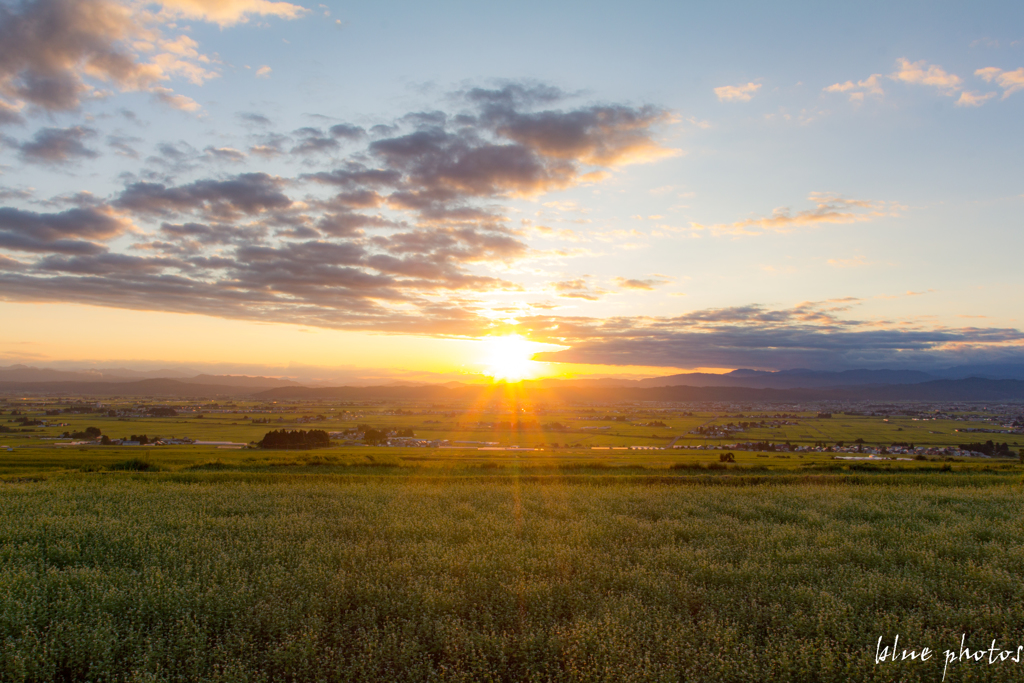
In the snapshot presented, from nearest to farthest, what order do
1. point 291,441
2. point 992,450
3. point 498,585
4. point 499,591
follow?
point 499,591, point 498,585, point 291,441, point 992,450

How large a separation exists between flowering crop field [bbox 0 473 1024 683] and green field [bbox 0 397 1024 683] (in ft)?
0.20

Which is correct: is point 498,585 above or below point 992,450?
Result: above

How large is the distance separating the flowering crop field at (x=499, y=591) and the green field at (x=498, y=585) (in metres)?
0.06

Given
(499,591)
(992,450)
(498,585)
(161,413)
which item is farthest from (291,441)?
(992,450)

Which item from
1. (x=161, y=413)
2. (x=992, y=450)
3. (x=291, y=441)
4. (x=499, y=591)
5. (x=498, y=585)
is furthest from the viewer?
(x=161, y=413)

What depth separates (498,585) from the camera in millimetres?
11945

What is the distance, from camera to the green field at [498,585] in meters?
8.80

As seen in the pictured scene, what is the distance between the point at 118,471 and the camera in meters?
30.1

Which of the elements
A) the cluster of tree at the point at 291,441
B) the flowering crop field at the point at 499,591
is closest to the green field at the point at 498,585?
the flowering crop field at the point at 499,591

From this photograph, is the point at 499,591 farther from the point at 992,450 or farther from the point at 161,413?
the point at 161,413

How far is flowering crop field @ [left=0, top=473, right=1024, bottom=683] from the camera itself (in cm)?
877

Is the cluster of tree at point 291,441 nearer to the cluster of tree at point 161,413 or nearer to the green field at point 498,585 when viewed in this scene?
the green field at point 498,585

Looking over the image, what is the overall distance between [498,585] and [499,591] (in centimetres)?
37

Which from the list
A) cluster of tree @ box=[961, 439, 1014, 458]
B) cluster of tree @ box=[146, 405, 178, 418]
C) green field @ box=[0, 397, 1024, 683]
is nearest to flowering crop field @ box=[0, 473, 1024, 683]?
green field @ box=[0, 397, 1024, 683]
